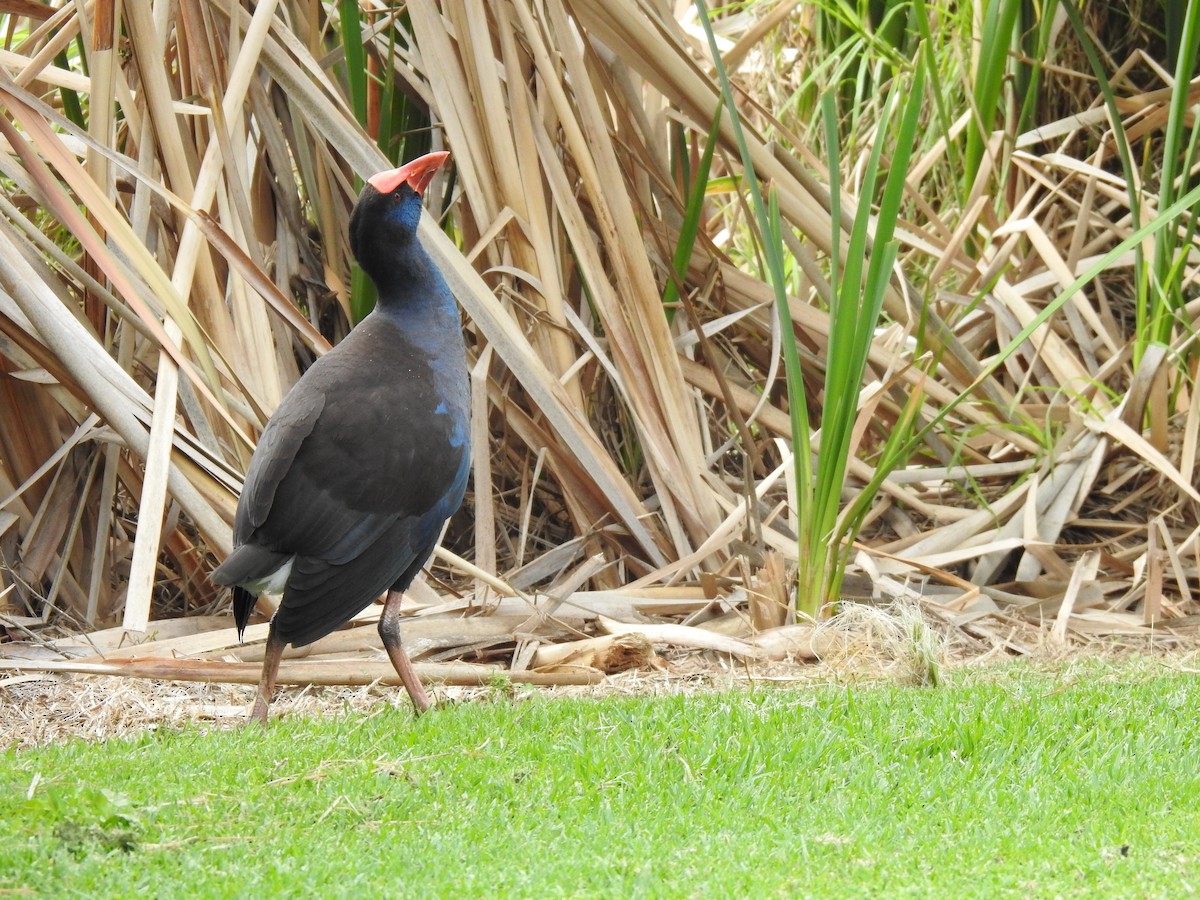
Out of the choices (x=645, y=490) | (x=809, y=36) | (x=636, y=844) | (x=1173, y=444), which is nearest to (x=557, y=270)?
(x=645, y=490)

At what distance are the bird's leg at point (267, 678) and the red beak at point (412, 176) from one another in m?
1.20

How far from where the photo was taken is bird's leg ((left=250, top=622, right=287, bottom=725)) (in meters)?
3.26

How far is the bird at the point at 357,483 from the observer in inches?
126

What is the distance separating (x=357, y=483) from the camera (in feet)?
10.6

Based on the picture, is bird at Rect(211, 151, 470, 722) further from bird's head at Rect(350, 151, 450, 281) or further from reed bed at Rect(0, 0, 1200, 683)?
reed bed at Rect(0, 0, 1200, 683)

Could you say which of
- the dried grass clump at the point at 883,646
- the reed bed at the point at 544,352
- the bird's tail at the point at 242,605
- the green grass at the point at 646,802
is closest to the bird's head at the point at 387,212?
the reed bed at the point at 544,352

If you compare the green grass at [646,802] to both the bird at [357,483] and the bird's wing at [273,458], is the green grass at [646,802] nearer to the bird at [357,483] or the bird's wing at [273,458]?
the bird at [357,483]

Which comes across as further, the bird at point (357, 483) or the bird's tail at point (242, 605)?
the bird's tail at point (242, 605)

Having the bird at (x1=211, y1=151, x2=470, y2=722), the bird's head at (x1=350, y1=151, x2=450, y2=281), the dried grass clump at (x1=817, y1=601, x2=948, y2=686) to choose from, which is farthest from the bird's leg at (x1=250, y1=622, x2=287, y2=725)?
the dried grass clump at (x1=817, y1=601, x2=948, y2=686)

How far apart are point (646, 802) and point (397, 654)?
3.64 ft

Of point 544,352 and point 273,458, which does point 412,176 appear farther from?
point 544,352

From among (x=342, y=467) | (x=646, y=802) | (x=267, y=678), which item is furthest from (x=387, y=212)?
(x=646, y=802)

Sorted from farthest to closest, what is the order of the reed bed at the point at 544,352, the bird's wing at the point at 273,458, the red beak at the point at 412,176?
the reed bed at the point at 544,352
the red beak at the point at 412,176
the bird's wing at the point at 273,458

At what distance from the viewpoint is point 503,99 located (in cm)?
455
